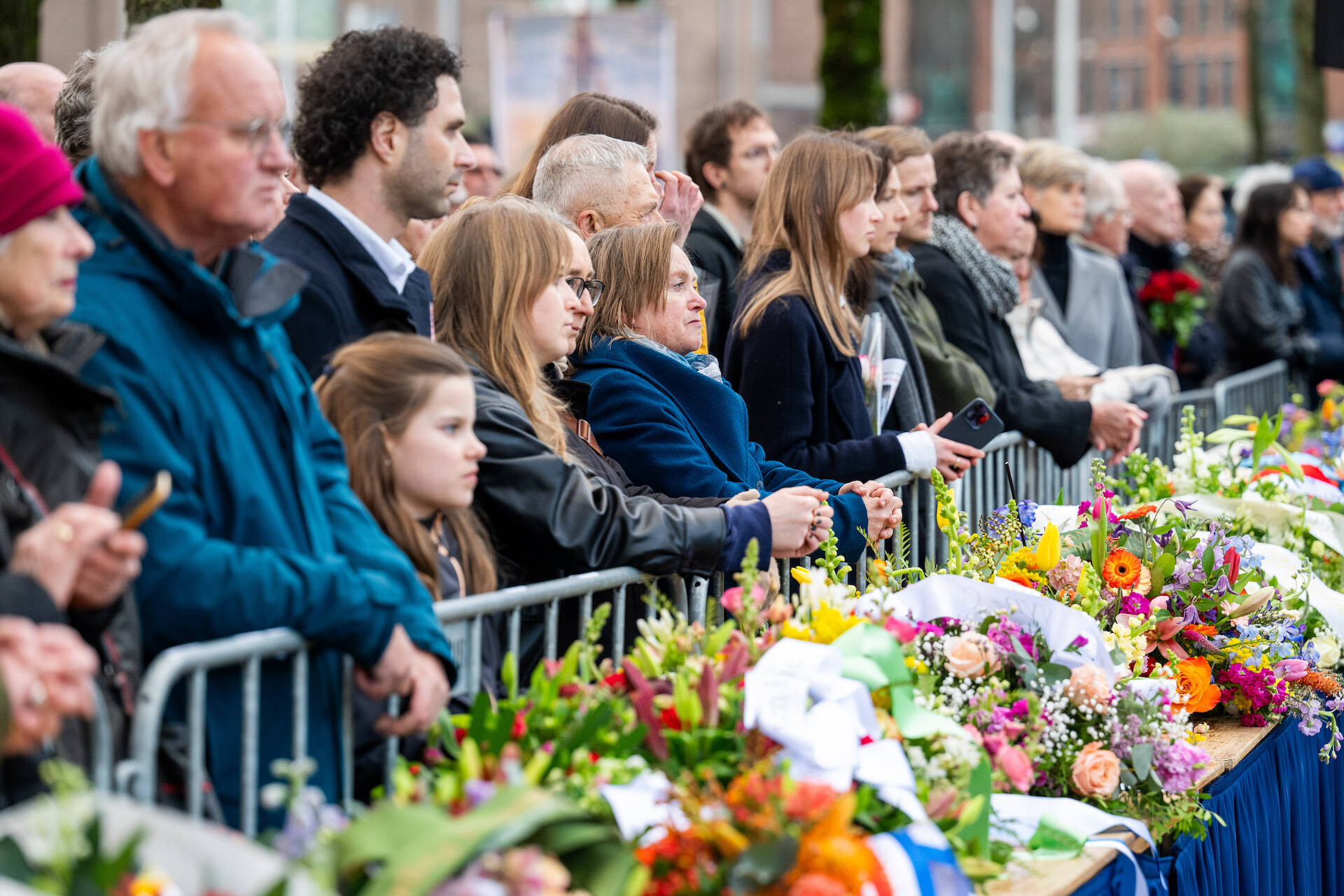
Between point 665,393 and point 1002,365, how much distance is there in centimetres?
229

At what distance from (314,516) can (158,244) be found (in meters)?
0.49

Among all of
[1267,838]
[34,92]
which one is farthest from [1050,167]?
[34,92]

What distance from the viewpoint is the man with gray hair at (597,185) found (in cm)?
433

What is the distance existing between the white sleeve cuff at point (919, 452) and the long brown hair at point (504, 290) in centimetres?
137

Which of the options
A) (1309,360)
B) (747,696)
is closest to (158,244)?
(747,696)

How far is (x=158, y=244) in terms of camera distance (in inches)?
94.4

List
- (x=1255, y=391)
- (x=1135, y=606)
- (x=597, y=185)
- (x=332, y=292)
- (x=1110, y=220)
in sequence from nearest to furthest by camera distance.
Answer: (x=332, y=292), (x=1135, y=606), (x=597, y=185), (x=1110, y=220), (x=1255, y=391)

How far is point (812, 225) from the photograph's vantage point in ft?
15.3

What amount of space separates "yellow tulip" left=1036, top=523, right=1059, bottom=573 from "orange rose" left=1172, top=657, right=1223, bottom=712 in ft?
1.44

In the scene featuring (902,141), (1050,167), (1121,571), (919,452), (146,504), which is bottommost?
(1121,571)

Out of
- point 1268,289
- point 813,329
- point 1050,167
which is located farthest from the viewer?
point 1268,289

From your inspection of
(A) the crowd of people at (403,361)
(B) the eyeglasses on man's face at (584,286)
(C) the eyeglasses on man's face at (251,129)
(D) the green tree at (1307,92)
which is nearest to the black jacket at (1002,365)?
(A) the crowd of people at (403,361)

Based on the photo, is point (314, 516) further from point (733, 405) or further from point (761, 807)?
point (733, 405)

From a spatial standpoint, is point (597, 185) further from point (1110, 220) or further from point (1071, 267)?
point (1110, 220)
